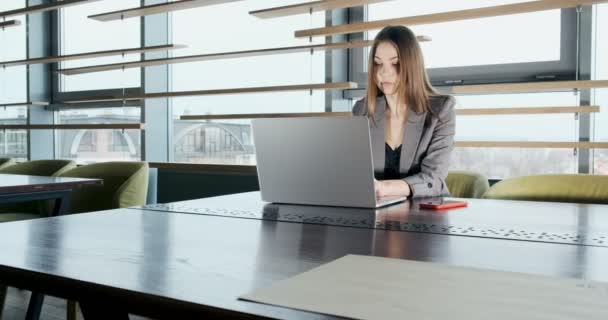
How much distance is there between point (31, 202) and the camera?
362cm

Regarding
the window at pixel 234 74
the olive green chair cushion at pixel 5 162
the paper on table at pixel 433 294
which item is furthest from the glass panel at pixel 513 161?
the olive green chair cushion at pixel 5 162

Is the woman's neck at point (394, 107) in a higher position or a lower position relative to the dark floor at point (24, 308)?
higher

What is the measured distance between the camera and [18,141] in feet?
18.7

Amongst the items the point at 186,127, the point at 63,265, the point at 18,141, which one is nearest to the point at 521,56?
the point at 186,127

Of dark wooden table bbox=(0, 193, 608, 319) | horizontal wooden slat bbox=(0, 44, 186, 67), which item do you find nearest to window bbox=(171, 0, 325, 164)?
horizontal wooden slat bbox=(0, 44, 186, 67)

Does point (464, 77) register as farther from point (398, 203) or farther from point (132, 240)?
point (132, 240)

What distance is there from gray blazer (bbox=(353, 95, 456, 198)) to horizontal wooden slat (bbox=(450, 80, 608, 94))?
78 cm

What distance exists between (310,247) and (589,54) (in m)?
2.48

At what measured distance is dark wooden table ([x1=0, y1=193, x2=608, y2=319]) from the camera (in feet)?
2.68

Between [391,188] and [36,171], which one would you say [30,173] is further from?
[391,188]

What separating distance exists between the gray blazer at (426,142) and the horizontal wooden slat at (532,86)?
784mm

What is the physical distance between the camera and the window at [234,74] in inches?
159

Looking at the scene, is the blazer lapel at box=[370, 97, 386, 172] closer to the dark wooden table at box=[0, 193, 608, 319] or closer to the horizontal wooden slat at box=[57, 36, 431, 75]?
the dark wooden table at box=[0, 193, 608, 319]

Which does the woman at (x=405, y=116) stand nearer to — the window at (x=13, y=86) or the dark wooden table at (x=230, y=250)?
the dark wooden table at (x=230, y=250)
